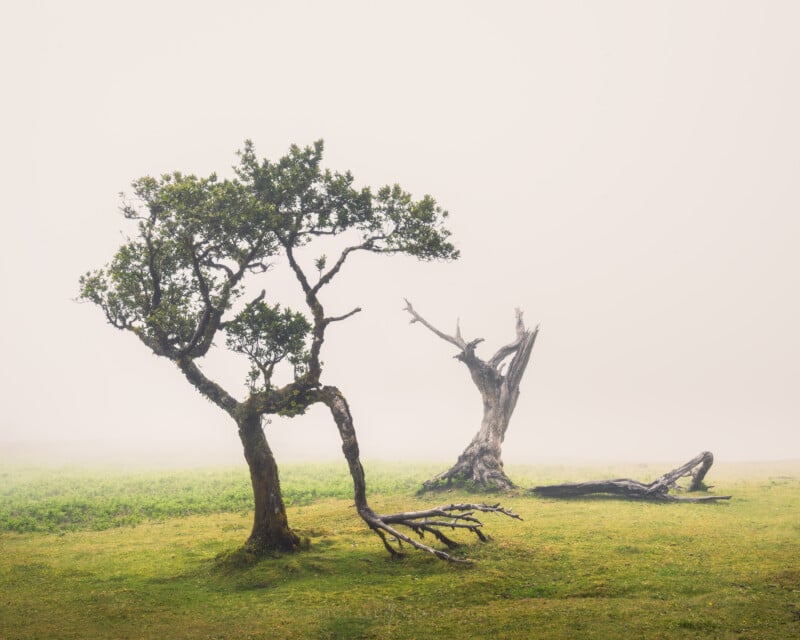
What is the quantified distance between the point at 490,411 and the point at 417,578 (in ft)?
75.1

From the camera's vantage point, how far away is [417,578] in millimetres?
15602

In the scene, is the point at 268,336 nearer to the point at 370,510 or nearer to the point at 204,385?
the point at 204,385

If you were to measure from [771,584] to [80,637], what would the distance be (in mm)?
15664

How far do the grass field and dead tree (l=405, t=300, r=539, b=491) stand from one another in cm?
676

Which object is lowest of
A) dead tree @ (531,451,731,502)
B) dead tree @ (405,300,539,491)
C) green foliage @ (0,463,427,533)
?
green foliage @ (0,463,427,533)

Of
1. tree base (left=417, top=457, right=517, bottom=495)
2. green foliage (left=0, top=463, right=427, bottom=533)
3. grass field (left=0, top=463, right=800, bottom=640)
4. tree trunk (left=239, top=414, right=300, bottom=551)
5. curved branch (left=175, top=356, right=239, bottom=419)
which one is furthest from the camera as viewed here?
tree base (left=417, top=457, right=517, bottom=495)

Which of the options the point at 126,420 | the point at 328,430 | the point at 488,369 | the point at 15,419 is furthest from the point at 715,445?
the point at 15,419

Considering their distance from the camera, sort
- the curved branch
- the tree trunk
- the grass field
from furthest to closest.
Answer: the curved branch → the tree trunk → the grass field

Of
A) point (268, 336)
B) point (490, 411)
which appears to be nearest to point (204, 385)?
point (268, 336)

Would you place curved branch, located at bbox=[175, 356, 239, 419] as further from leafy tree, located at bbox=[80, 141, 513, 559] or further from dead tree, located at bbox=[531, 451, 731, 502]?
dead tree, located at bbox=[531, 451, 731, 502]

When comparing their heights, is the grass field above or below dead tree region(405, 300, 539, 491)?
below

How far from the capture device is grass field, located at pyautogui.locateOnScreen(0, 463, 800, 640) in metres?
11.7

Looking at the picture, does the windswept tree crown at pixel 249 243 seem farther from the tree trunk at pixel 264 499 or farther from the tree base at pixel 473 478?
the tree base at pixel 473 478

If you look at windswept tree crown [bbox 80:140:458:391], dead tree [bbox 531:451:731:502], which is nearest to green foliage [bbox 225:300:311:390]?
windswept tree crown [bbox 80:140:458:391]
